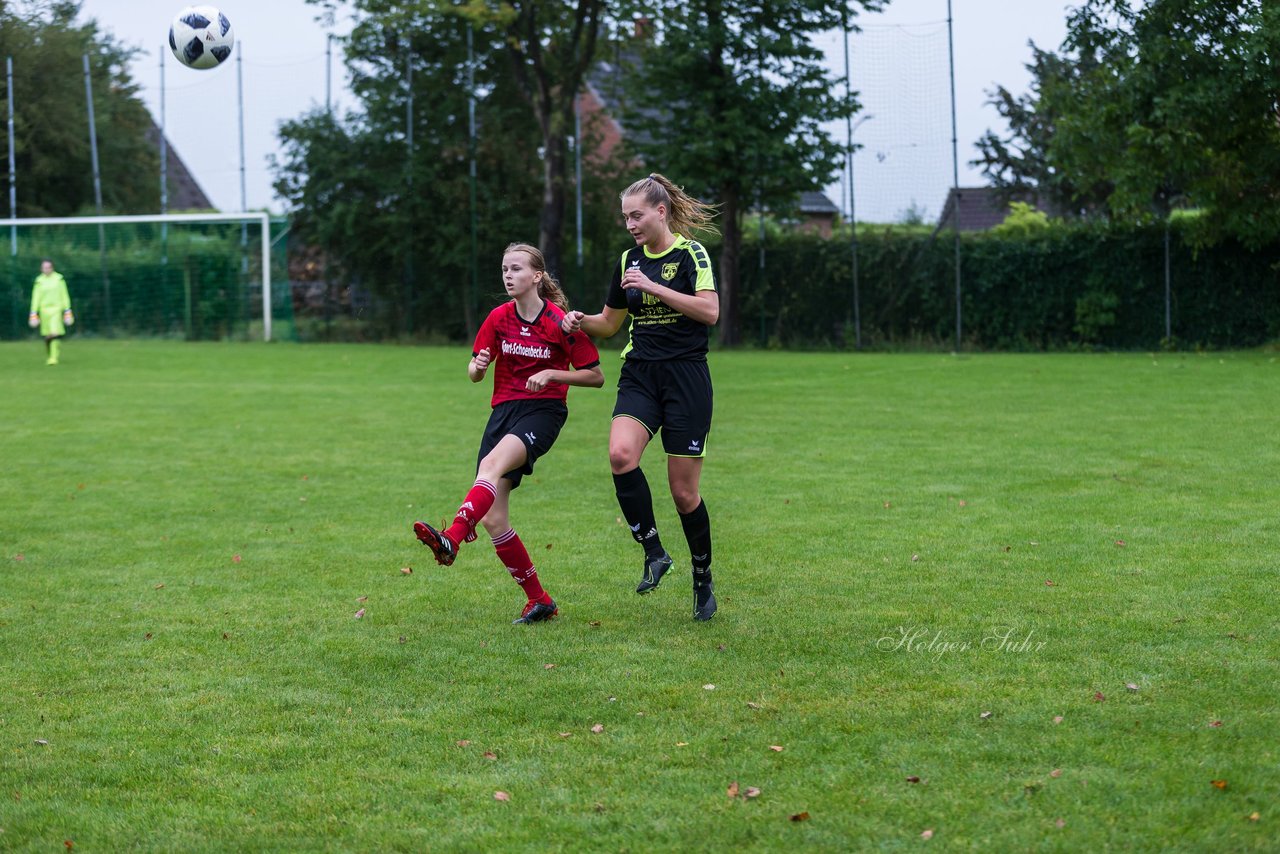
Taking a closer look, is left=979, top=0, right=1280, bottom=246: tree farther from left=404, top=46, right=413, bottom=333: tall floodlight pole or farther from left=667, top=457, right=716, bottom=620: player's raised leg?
left=667, top=457, right=716, bottom=620: player's raised leg

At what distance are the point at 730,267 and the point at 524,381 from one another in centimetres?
2353

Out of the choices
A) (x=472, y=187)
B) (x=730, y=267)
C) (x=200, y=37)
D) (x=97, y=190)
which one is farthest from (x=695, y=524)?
(x=97, y=190)

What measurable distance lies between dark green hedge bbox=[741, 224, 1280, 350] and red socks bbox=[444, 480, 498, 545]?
22819 millimetres

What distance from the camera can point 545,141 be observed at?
3108 centimetres

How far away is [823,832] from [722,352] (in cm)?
2494

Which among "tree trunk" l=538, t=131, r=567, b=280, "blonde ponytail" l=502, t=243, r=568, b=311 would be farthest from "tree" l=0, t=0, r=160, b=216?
"blonde ponytail" l=502, t=243, r=568, b=311

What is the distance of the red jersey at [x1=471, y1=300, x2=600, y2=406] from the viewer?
630 cm

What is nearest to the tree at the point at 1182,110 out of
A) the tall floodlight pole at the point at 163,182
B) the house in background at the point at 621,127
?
the house in background at the point at 621,127

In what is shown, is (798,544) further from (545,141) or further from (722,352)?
(545,141)

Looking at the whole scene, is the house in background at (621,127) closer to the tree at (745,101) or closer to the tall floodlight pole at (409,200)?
the tree at (745,101)

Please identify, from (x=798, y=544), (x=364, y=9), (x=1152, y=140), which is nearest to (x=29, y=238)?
(x=364, y=9)

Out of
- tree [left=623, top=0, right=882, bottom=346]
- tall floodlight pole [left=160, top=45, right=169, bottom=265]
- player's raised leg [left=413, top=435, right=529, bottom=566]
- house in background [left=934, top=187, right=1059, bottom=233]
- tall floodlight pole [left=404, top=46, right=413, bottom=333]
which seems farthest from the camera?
house in background [left=934, top=187, right=1059, bottom=233]

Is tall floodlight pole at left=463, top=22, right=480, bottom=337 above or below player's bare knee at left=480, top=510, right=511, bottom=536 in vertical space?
above

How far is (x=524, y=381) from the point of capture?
20.9 ft
